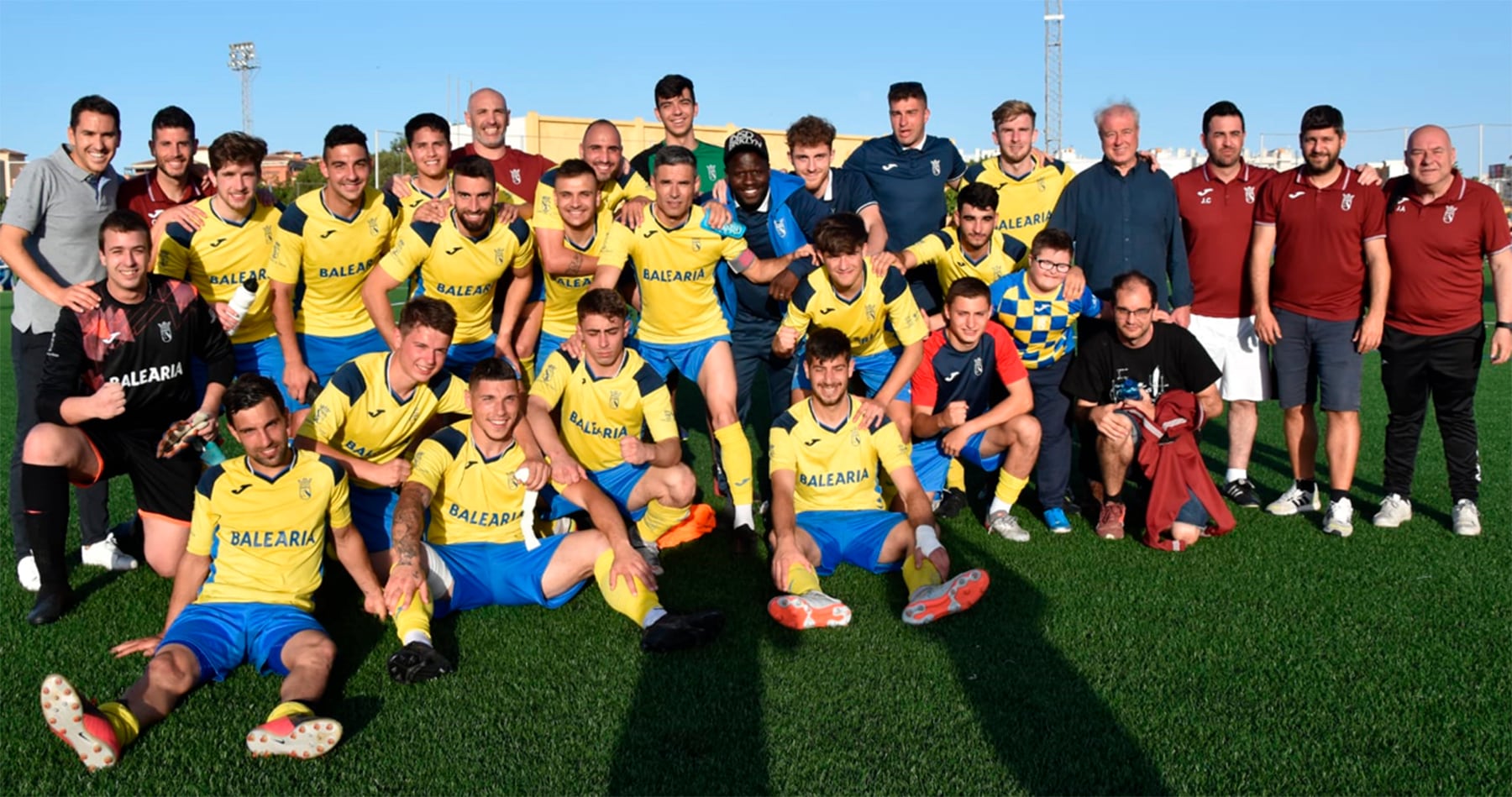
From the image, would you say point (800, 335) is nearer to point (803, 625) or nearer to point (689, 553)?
point (689, 553)

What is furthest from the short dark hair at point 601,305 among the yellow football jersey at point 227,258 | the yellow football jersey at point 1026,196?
the yellow football jersey at point 1026,196

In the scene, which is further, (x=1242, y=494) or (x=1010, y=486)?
(x=1242, y=494)

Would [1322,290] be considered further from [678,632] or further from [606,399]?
[678,632]

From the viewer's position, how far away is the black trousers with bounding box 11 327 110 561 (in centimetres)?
531

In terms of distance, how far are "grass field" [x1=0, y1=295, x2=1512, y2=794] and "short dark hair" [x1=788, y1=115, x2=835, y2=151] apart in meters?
2.52

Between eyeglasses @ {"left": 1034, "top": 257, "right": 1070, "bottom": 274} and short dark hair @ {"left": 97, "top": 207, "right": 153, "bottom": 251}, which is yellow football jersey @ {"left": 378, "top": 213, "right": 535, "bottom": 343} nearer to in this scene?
short dark hair @ {"left": 97, "top": 207, "right": 153, "bottom": 251}

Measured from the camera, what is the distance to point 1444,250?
5859 millimetres

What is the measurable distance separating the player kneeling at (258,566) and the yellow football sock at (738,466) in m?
1.99

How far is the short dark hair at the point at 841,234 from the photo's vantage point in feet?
18.5

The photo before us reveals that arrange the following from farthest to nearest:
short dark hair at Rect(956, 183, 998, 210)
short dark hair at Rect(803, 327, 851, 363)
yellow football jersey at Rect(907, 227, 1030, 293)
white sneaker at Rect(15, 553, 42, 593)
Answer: yellow football jersey at Rect(907, 227, 1030, 293)
short dark hair at Rect(956, 183, 998, 210)
short dark hair at Rect(803, 327, 851, 363)
white sneaker at Rect(15, 553, 42, 593)

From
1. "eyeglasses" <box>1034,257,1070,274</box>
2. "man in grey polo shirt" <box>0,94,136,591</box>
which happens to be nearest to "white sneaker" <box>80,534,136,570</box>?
"man in grey polo shirt" <box>0,94,136,591</box>

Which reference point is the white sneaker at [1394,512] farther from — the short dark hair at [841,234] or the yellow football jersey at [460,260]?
the yellow football jersey at [460,260]

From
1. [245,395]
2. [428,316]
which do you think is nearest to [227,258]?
[428,316]

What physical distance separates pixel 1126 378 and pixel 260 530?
438 cm
